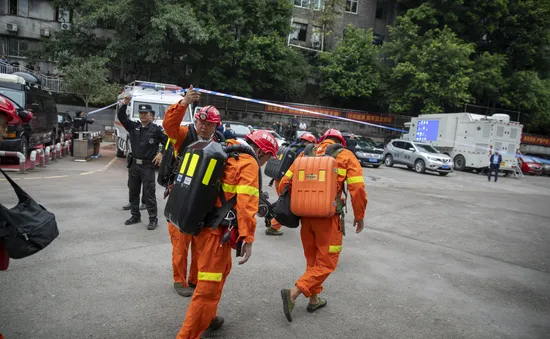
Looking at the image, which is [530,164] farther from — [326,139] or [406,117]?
[326,139]

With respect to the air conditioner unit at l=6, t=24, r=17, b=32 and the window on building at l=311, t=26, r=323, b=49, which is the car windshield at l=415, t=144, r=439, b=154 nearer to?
the window on building at l=311, t=26, r=323, b=49

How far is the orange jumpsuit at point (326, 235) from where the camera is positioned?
3.85 m

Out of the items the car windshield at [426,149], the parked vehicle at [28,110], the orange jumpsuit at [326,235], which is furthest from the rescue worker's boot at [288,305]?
the car windshield at [426,149]

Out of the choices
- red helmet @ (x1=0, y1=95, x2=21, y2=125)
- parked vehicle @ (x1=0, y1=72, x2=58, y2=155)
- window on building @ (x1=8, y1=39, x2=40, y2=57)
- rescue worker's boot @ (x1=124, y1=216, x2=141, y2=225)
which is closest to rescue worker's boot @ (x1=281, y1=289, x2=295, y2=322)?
red helmet @ (x1=0, y1=95, x2=21, y2=125)

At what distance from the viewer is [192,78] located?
28203 mm

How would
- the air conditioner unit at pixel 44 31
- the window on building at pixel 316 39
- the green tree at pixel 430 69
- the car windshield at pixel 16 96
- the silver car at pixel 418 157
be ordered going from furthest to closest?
the window on building at pixel 316 39 < the air conditioner unit at pixel 44 31 < the green tree at pixel 430 69 < the silver car at pixel 418 157 < the car windshield at pixel 16 96

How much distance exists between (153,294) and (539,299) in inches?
175

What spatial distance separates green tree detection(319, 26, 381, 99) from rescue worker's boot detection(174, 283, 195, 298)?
28.8m

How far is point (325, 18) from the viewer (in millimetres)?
33656

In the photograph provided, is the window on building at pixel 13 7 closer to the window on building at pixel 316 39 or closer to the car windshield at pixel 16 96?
the window on building at pixel 316 39

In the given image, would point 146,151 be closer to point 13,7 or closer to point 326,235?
point 326,235

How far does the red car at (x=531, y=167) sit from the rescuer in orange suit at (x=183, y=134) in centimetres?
2686

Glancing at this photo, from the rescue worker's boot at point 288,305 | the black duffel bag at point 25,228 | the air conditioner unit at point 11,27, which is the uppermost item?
the air conditioner unit at point 11,27

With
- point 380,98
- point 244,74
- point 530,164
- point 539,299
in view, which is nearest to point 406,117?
point 380,98
